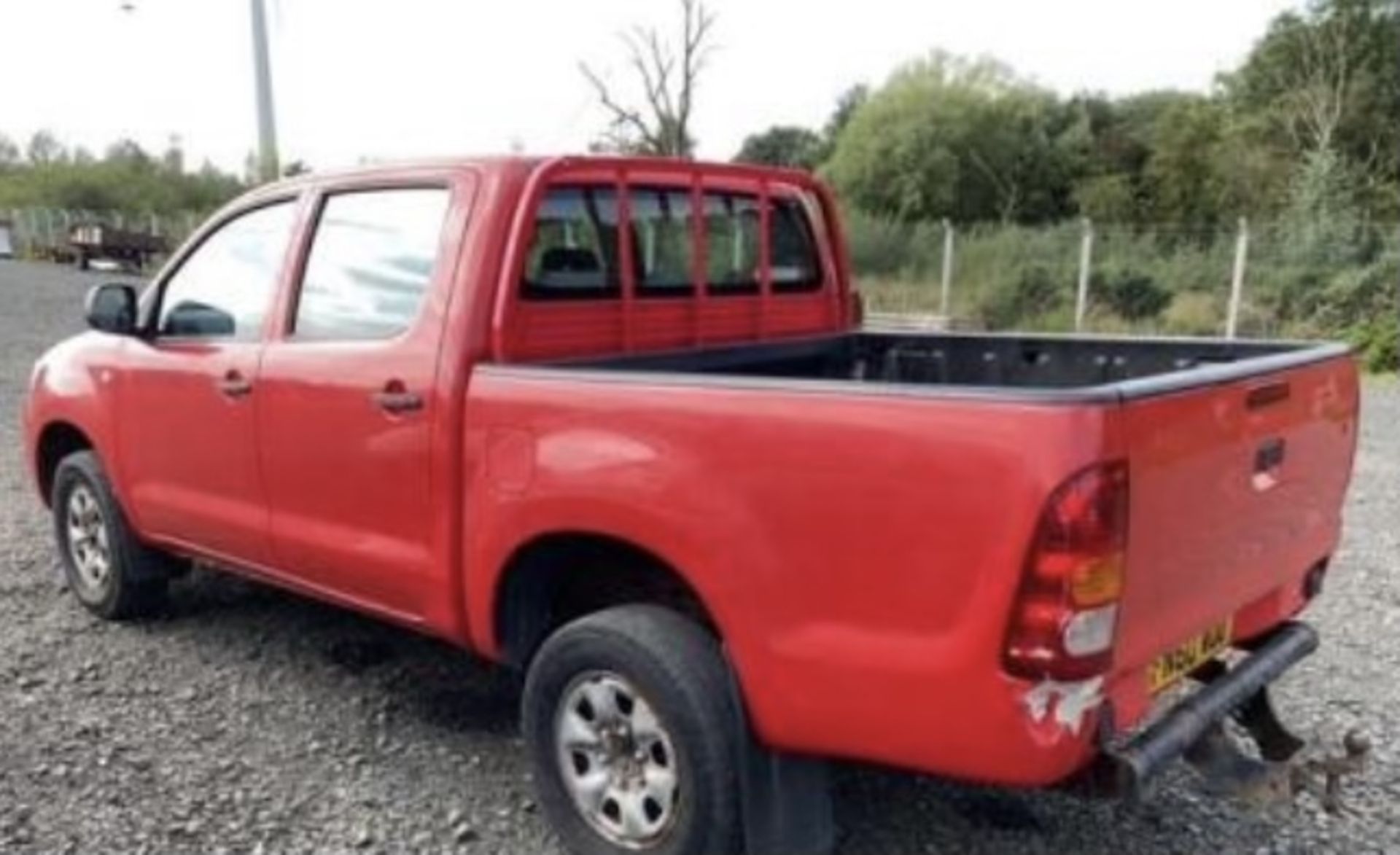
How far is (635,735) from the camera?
350cm

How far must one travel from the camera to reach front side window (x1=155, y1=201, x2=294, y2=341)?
15.4 ft

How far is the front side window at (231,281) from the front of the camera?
4.70 metres

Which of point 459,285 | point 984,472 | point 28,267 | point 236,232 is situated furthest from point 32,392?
point 28,267

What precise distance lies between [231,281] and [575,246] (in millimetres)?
1484

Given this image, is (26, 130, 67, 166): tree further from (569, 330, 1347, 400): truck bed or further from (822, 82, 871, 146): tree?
(569, 330, 1347, 400): truck bed

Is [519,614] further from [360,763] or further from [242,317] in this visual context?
[242,317]

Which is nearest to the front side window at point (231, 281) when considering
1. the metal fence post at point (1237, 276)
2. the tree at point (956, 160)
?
the metal fence post at point (1237, 276)

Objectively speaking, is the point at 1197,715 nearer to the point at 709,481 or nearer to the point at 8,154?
the point at 709,481

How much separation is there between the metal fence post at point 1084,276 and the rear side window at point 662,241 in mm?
15625

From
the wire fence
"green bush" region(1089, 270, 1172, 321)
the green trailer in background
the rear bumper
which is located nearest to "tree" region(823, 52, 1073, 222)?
the wire fence

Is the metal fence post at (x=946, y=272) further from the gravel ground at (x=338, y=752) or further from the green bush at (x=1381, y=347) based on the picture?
the gravel ground at (x=338, y=752)

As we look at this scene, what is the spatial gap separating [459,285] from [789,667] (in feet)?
4.87

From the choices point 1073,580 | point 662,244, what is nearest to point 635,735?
point 1073,580

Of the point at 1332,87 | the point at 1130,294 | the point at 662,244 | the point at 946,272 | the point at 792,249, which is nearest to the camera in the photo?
the point at 662,244
